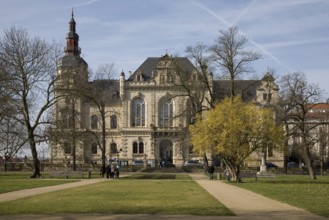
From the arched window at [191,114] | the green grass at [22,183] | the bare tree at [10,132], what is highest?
the arched window at [191,114]

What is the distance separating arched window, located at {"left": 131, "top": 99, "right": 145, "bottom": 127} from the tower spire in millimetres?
15751

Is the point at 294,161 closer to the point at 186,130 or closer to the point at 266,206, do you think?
the point at 186,130

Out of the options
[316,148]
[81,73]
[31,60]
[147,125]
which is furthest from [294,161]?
[31,60]

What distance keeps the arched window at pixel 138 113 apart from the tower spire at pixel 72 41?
15751 millimetres

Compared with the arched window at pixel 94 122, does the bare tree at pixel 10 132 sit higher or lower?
lower

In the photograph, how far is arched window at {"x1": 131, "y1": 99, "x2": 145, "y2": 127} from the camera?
3666 inches

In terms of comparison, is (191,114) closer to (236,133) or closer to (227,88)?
(227,88)

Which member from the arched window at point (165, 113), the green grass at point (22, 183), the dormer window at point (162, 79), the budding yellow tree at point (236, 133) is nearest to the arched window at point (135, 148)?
the arched window at point (165, 113)

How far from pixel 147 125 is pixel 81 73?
125ft

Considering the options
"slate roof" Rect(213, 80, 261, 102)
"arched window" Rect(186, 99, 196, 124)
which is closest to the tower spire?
"slate roof" Rect(213, 80, 261, 102)

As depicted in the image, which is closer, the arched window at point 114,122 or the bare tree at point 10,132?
the bare tree at point 10,132

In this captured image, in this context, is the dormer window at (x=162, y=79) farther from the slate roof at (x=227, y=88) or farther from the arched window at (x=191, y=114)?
the arched window at (x=191, y=114)

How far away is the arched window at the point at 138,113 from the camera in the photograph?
306 ft

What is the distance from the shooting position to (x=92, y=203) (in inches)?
800
